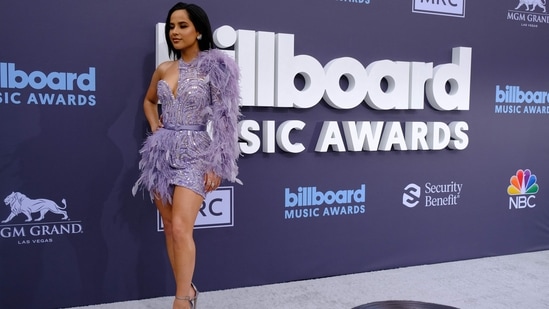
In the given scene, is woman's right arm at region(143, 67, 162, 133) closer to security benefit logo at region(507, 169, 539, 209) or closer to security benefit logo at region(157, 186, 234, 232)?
security benefit logo at region(157, 186, 234, 232)

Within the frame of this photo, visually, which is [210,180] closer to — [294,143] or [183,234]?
[183,234]

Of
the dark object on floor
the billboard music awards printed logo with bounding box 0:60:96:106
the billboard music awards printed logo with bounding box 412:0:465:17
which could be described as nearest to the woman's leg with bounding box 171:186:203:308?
the billboard music awards printed logo with bounding box 0:60:96:106

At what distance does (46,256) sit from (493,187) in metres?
2.81

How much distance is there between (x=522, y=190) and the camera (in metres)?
3.62

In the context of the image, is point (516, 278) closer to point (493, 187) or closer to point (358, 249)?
point (493, 187)

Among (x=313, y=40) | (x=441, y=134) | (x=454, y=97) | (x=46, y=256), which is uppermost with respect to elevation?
(x=313, y=40)

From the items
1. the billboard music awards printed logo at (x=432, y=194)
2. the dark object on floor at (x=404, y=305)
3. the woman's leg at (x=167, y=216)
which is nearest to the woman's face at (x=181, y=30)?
the woman's leg at (x=167, y=216)

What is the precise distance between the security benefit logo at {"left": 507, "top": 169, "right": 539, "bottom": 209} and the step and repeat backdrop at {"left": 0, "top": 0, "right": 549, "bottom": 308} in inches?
0.6

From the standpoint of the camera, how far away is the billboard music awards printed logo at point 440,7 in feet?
10.6

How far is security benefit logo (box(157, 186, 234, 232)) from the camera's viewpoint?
273 centimetres

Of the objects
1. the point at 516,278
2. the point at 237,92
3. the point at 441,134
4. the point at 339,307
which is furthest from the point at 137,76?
the point at 516,278

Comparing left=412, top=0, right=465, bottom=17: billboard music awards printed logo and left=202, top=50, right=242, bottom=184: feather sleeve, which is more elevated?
left=412, top=0, right=465, bottom=17: billboard music awards printed logo

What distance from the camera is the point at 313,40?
9.61 ft

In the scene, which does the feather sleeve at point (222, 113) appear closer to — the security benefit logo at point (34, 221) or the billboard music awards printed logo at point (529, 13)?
the security benefit logo at point (34, 221)
